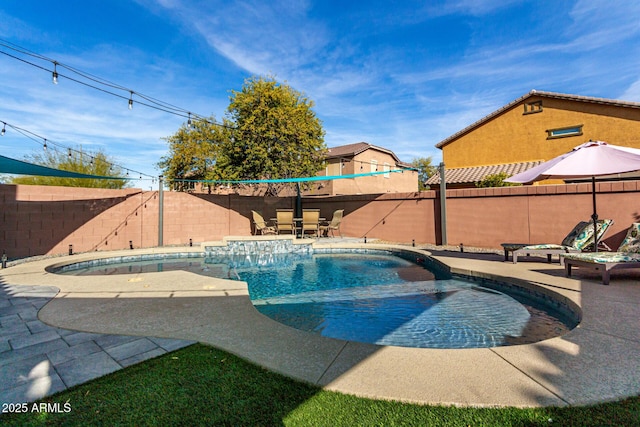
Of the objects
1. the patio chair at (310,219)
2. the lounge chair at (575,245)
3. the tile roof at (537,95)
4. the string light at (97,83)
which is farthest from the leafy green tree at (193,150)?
the lounge chair at (575,245)

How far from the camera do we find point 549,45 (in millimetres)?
11469

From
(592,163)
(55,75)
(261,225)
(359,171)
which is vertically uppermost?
(359,171)

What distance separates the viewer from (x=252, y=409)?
1830mm

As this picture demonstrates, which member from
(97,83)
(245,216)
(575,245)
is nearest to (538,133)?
(575,245)

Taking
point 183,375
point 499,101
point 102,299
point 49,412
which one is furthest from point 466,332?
point 499,101

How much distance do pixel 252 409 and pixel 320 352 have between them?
2.77ft

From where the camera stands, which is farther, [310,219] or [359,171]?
[359,171]

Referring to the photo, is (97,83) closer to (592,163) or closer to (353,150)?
(592,163)

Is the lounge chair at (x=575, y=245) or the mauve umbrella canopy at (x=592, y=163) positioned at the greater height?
the mauve umbrella canopy at (x=592, y=163)

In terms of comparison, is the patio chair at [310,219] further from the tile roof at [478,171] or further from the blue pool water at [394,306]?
the tile roof at [478,171]

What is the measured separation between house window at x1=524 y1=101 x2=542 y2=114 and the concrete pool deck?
44.6 ft

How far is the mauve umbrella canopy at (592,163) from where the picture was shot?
16.0 ft

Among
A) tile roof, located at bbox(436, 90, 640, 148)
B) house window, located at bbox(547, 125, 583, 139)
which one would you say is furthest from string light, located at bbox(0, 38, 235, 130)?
house window, located at bbox(547, 125, 583, 139)

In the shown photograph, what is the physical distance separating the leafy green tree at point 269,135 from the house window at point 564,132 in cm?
1091
